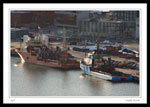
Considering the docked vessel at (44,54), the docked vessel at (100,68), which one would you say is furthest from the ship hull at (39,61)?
the docked vessel at (100,68)

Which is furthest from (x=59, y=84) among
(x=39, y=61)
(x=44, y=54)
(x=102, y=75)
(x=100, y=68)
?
(x=44, y=54)

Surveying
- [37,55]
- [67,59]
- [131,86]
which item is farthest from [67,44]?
[131,86]

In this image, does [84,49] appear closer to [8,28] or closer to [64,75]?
[64,75]

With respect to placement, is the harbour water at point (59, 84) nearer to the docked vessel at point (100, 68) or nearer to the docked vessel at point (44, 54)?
the docked vessel at point (100, 68)

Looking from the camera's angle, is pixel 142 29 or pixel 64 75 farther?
pixel 64 75

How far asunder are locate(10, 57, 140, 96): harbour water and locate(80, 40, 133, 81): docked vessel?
0.11 metres

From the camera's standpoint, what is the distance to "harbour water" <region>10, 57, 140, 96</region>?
4961mm

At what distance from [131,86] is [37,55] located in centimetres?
202

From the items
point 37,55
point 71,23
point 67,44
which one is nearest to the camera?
point 71,23

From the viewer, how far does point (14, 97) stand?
4.66 m

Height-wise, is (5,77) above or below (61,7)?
below

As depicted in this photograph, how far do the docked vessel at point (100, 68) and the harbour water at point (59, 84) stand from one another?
108 mm

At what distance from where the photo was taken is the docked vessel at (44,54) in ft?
20.1

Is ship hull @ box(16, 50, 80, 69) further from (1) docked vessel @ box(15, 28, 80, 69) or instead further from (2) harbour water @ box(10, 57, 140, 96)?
(2) harbour water @ box(10, 57, 140, 96)
